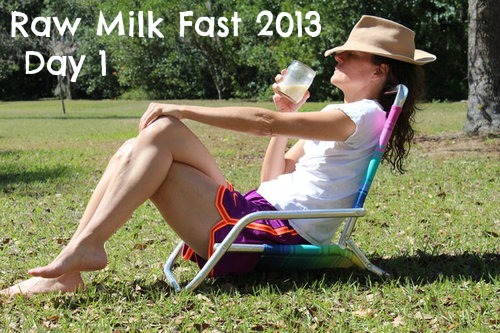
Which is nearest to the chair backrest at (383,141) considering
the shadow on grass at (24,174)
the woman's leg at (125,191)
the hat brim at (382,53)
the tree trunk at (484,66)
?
the hat brim at (382,53)

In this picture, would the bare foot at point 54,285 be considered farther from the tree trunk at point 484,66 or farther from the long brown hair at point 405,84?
the tree trunk at point 484,66

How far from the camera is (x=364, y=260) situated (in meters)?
3.85

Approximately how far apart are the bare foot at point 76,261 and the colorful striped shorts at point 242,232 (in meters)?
0.53

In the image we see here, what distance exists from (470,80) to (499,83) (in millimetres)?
433

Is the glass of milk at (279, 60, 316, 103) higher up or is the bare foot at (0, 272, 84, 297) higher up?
the glass of milk at (279, 60, 316, 103)

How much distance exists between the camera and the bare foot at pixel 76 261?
3461 mm

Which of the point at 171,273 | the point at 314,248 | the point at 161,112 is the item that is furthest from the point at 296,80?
the point at 171,273

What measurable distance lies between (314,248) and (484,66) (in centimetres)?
855

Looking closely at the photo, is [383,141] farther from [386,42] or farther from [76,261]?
[76,261]

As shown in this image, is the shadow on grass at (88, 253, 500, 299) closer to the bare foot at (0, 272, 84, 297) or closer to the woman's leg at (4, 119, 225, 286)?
the bare foot at (0, 272, 84, 297)

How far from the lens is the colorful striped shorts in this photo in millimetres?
3613

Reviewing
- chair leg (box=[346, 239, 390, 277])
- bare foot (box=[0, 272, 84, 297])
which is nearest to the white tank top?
chair leg (box=[346, 239, 390, 277])

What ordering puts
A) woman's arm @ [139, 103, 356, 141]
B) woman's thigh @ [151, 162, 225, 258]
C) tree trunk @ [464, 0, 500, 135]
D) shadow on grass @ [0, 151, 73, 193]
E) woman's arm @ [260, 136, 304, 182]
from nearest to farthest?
woman's arm @ [139, 103, 356, 141]
woman's thigh @ [151, 162, 225, 258]
woman's arm @ [260, 136, 304, 182]
shadow on grass @ [0, 151, 73, 193]
tree trunk @ [464, 0, 500, 135]

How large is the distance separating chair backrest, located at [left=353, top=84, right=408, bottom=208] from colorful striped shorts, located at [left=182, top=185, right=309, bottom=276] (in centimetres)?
38
